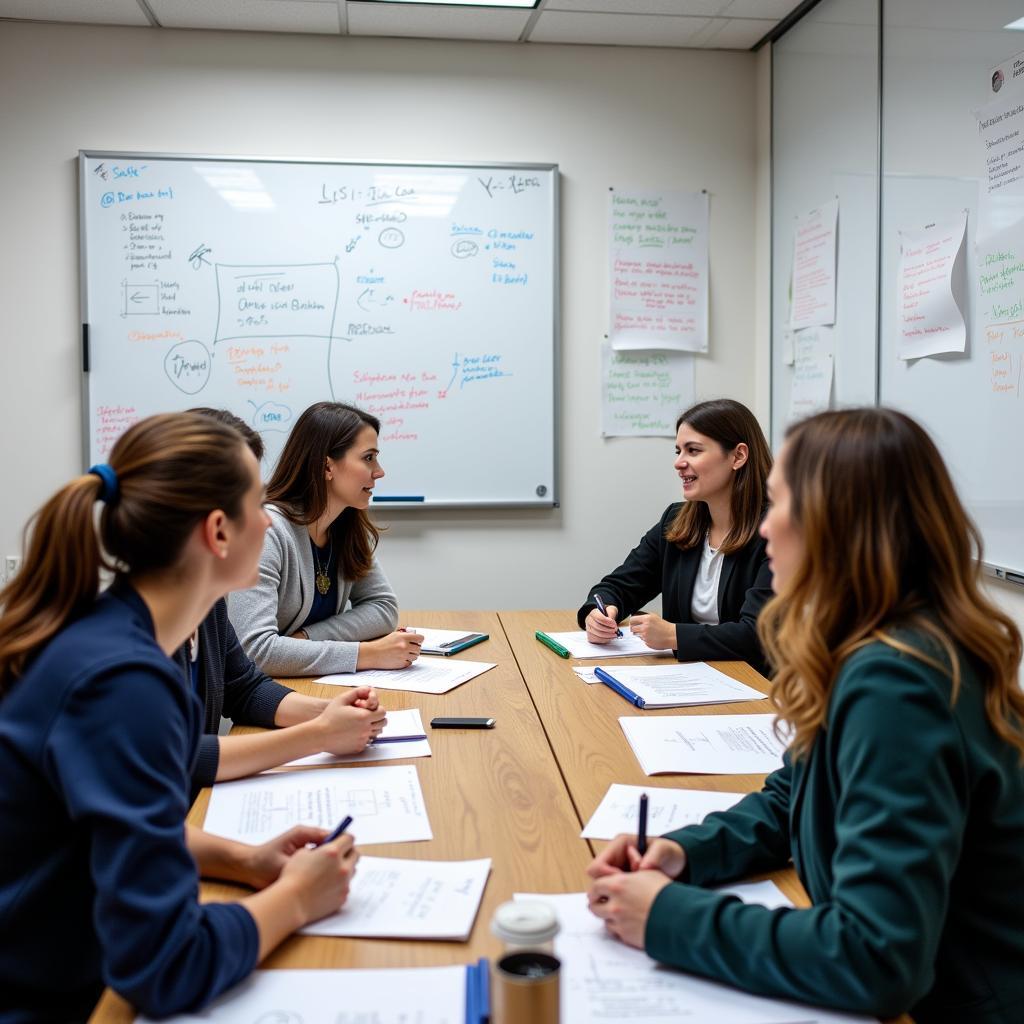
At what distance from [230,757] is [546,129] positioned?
287cm

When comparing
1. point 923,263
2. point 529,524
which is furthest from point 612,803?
point 529,524

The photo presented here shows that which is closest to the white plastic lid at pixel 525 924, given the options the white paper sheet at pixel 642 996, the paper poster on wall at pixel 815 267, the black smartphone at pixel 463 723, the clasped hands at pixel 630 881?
the white paper sheet at pixel 642 996

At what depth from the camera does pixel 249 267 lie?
350cm

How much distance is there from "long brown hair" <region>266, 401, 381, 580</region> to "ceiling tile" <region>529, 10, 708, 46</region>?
182 centimetres

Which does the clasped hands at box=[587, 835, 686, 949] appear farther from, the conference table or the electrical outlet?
the electrical outlet

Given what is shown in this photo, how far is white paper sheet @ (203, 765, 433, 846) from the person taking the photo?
4.17 ft

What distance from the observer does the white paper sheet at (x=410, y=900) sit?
40.0 inches

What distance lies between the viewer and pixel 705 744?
5.25ft

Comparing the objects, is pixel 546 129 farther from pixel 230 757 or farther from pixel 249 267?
pixel 230 757

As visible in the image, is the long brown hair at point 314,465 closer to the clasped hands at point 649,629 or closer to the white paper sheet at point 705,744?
the clasped hands at point 649,629

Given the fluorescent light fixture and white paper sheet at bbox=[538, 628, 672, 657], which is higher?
the fluorescent light fixture

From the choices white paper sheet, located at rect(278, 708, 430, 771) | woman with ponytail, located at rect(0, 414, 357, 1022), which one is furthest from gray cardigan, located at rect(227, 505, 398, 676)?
woman with ponytail, located at rect(0, 414, 357, 1022)

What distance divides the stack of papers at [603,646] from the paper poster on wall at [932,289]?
1.10 m

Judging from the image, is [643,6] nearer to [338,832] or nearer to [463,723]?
[463,723]
